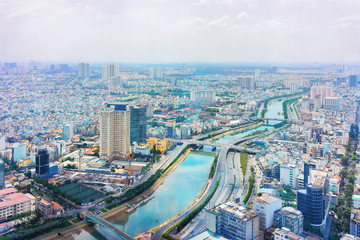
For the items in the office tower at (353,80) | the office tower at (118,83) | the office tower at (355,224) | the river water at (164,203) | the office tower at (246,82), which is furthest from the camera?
the office tower at (246,82)

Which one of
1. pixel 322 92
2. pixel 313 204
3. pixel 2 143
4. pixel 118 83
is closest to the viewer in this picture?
pixel 313 204

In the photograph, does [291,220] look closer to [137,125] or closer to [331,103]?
[137,125]

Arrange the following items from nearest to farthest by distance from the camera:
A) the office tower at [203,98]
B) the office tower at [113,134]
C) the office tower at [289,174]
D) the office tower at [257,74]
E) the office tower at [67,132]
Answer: the office tower at [289,174], the office tower at [113,134], the office tower at [67,132], the office tower at [203,98], the office tower at [257,74]

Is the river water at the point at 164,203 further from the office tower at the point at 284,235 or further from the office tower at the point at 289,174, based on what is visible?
the office tower at the point at 284,235

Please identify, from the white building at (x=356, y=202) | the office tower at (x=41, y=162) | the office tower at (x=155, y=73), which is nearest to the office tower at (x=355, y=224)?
the white building at (x=356, y=202)

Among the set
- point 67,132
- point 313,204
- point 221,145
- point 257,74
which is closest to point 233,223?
point 313,204

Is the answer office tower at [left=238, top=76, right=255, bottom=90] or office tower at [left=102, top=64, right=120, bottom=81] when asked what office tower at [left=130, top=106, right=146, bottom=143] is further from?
office tower at [left=238, top=76, right=255, bottom=90]
